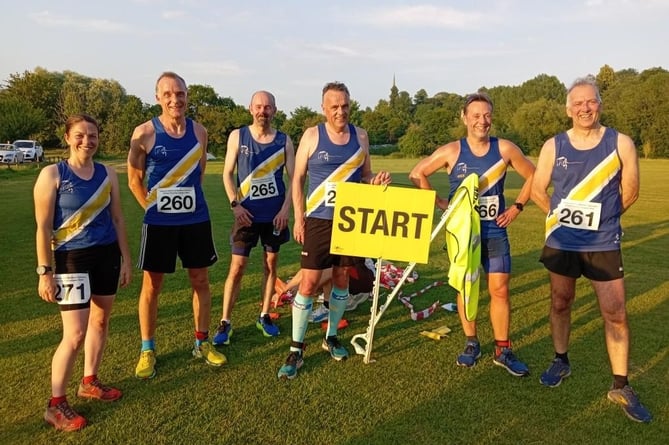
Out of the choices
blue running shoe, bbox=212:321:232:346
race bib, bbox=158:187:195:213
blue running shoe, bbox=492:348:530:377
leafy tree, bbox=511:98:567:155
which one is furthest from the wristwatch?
leafy tree, bbox=511:98:567:155

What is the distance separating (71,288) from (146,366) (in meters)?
1.13

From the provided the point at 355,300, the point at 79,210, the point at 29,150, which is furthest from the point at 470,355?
the point at 29,150

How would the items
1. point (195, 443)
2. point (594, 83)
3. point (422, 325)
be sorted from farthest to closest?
point (422, 325) → point (594, 83) → point (195, 443)

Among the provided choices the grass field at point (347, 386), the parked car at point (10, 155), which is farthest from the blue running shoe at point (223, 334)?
the parked car at point (10, 155)

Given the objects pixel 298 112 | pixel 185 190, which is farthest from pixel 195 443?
→ pixel 298 112

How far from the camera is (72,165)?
11.3ft

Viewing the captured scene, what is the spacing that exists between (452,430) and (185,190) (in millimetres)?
2786

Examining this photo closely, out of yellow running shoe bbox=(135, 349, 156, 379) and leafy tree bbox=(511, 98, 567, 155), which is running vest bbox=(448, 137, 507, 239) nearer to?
yellow running shoe bbox=(135, 349, 156, 379)

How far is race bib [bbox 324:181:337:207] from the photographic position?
4.34 metres

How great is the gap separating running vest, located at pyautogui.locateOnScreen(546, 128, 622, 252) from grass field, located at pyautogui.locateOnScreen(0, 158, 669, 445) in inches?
49.3

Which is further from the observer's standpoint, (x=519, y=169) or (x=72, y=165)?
(x=519, y=169)

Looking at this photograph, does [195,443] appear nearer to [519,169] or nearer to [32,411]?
[32,411]

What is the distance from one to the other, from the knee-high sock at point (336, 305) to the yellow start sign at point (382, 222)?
0.66 meters

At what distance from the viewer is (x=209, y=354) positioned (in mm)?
4461
